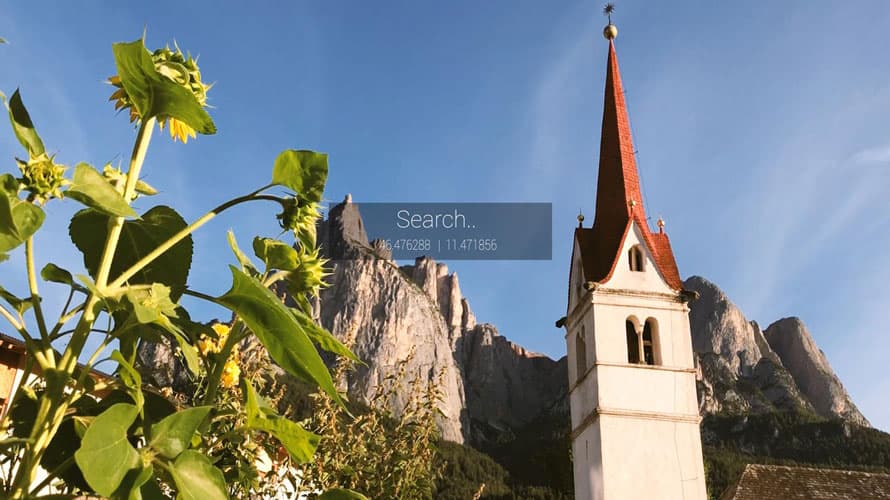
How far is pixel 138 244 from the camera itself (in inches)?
60.1

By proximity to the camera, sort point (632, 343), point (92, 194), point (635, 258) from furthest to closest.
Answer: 1. point (635, 258)
2. point (632, 343)
3. point (92, 194)

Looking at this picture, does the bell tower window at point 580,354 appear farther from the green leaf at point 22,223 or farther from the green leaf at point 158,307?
the green leaf at point 22,223

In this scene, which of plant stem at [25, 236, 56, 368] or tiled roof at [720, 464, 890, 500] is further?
tiled roof at [720, 464, 890, 500]

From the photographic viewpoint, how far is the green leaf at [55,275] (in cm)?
141

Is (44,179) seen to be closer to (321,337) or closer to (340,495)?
(321,337)

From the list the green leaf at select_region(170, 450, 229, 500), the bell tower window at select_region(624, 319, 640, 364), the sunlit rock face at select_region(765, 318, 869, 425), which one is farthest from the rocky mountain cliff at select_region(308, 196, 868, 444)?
the green leaf at select_region(170, 450, 229, 500)

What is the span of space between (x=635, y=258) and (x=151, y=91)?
25.7 metres

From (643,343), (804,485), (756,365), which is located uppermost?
(756,365)

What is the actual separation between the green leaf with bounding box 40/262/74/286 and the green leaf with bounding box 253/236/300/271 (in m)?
0.31

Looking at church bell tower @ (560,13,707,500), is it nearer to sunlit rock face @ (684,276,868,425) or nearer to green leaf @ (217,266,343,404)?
green leaf @ (217,266,343,404)

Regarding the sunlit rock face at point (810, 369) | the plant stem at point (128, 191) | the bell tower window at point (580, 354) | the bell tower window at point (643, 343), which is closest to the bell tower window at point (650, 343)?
the bell tower window at point (643, 343)

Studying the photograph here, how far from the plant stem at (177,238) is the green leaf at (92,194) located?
153 mm

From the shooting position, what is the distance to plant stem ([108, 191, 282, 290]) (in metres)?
1.38

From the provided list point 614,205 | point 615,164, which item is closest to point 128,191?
point 614,205
